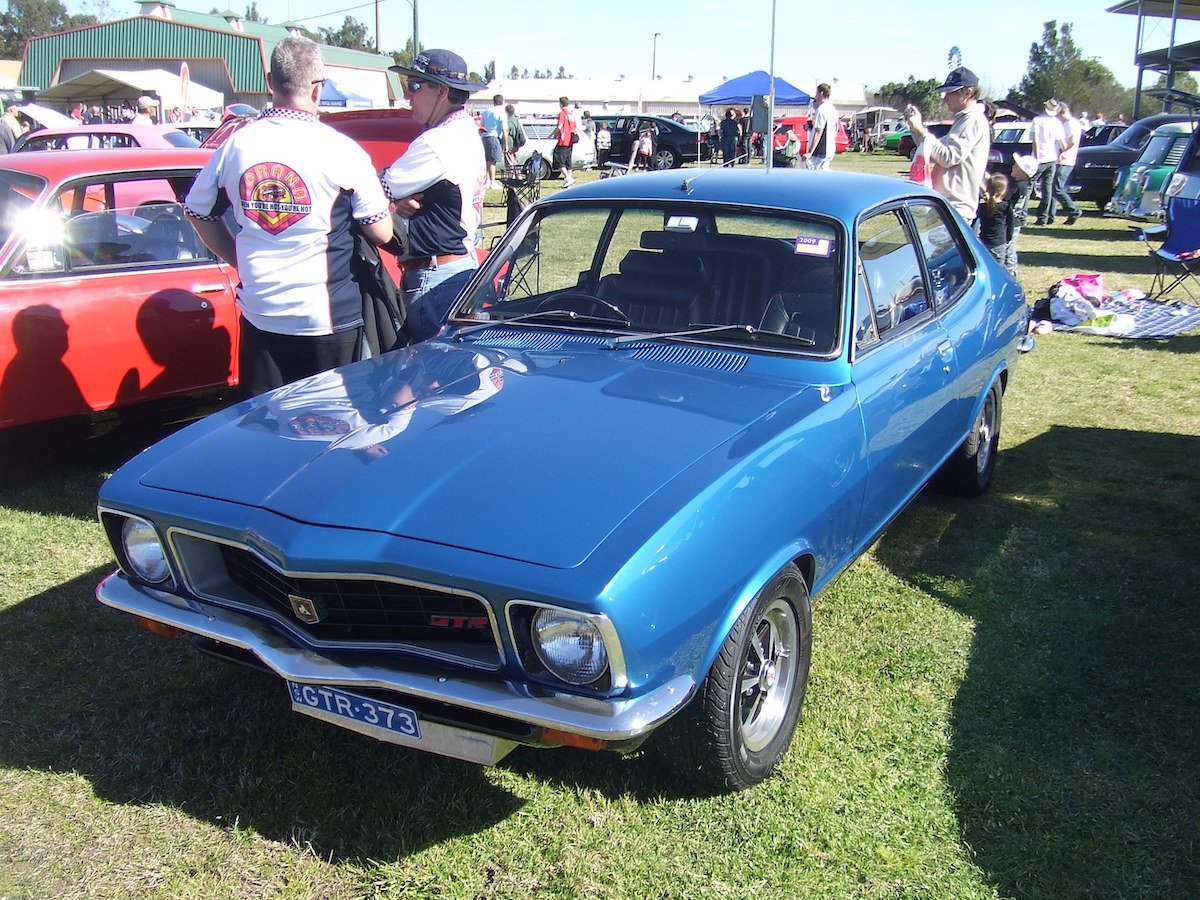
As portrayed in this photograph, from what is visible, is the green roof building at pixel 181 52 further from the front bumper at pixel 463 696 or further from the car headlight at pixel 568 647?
the car headlight at pixel 568 647

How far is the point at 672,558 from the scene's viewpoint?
2.24 metres

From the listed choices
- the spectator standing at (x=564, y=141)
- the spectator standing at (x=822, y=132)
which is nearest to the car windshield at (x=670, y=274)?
the spectator standing at (x=822, y=132)

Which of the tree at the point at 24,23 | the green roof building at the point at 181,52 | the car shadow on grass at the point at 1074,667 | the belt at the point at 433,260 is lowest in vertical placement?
the car shadow on grass at the point at 1074,667

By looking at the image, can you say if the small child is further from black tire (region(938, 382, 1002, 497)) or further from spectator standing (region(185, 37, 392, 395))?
spectator standing (region(185, 37, 392, 395))

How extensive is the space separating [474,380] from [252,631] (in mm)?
1070

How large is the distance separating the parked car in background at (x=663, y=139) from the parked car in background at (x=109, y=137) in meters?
Answer: 17.8

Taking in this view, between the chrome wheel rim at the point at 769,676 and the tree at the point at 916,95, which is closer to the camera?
the chrome wheel rim at the point at 769,676

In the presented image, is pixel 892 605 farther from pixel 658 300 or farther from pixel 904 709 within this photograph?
pixel 658 300

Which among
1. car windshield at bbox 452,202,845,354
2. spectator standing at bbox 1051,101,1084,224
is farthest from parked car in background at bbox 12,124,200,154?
spectator standing at bbox 1051,101,1084,224

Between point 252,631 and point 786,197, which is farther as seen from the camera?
point 786,197

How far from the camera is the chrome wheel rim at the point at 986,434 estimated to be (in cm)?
479

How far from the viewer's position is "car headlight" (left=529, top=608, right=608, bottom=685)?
2178 mm

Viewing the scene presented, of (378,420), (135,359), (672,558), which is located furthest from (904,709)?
(135,359)

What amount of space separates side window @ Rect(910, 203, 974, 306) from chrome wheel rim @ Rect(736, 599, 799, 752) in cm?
184
